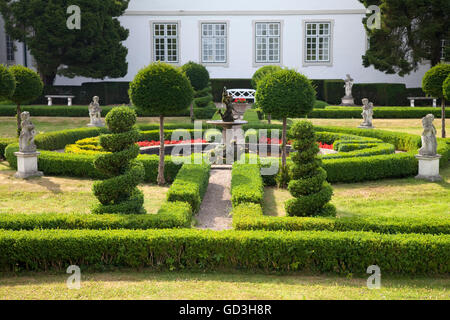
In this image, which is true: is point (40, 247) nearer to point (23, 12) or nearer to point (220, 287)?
point (220, 287)

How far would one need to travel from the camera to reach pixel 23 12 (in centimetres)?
2662

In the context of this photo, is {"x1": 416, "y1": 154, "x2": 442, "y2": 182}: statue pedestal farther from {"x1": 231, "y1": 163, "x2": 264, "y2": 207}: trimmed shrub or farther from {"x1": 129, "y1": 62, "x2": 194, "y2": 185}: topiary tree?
{"x1": 129, "y1": 62, "x2": 194, "y2": 185}: topiary tree

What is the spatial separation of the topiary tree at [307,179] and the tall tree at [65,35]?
2086cm

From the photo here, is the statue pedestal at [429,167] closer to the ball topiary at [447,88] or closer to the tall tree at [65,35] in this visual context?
the ball topiary at [447,88]

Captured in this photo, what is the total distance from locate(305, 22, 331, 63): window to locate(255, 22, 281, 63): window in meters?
1.85

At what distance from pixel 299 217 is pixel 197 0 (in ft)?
88.7

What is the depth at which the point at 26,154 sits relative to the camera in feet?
42.1

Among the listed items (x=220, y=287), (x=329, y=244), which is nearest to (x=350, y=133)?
(x=329, y=244)

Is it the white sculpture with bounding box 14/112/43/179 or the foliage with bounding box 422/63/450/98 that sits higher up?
the foliage with bounding box 422/63/450/98

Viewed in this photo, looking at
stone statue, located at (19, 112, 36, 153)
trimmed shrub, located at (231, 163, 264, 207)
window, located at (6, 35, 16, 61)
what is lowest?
trimmed shrub, located at (231, 163, 264, 207)

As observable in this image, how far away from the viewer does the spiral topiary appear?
864 centimetres

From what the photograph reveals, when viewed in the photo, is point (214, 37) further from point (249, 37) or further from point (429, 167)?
point (429, 167)

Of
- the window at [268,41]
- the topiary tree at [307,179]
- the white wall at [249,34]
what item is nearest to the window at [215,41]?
the white wall at [249,34]

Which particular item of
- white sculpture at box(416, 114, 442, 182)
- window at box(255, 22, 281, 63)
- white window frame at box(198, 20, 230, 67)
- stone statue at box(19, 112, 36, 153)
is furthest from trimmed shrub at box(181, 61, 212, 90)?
white sculpture at box(416, 114, 442, 182)
